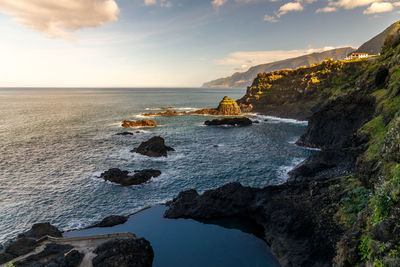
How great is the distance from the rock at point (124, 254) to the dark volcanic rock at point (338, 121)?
4779 cm

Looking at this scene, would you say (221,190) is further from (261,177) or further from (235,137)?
(235,137)

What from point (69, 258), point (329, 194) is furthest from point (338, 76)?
point (69, 258)

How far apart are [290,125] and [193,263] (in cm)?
8307

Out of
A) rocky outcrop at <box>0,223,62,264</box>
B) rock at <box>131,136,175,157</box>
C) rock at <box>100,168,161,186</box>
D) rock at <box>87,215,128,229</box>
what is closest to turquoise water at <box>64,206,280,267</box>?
rock at <box>87,215,128,229</box>

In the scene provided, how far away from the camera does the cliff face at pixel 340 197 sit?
14.2 m

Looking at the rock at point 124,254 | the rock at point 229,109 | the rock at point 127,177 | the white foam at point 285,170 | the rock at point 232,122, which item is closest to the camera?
the rock at point 124,254

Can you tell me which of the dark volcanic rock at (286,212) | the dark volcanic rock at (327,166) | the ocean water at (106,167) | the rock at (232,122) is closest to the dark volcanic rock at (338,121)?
the ocean water at (106,167)

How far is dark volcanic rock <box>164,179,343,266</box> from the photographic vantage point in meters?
20.9

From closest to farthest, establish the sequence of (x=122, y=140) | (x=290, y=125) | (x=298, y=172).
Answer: (x=298, y=172), (x=122, y=140), (x=290, y=125)

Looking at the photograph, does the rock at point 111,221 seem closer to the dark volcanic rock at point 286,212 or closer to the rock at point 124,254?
the dark volcanic rock at point 286,212

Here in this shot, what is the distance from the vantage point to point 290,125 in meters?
93.0

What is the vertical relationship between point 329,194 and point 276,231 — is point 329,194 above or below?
above

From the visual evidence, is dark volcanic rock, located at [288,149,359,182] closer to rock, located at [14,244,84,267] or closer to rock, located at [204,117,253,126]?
rock, located at [14,244,84,267]

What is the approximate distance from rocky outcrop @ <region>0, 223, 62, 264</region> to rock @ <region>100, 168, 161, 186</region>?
1620cm
